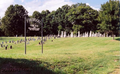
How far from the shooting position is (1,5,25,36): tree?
53500 mm

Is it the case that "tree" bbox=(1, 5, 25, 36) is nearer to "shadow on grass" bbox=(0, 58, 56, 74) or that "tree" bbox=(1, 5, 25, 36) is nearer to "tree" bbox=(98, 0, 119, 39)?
"tree" bbox=(98, 0, 119, 39)

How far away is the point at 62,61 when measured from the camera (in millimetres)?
9391

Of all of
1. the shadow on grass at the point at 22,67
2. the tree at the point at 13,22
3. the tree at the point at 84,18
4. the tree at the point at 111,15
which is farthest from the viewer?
the tree at the point at 13,22

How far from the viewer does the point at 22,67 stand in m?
7.55

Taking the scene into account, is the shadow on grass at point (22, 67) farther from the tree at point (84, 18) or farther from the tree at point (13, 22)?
the tree at point (13, 22)

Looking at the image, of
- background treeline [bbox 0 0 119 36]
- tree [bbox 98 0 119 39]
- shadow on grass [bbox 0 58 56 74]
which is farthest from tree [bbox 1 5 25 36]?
shadow on grass [bbox 0 58 56 74]

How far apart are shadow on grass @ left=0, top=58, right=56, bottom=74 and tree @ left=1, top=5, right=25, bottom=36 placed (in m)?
47.8

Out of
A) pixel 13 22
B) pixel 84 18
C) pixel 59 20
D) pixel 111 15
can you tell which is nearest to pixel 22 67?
pixel 111 15

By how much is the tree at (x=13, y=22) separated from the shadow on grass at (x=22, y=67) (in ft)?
157

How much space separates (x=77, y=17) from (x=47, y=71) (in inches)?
1836

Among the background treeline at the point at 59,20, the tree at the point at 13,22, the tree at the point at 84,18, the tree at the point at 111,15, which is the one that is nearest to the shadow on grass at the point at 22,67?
the tree at the point at 111,15

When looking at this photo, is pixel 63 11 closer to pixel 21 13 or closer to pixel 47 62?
pixel 21 13

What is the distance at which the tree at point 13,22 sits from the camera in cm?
5350

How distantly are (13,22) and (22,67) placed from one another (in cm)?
4913
